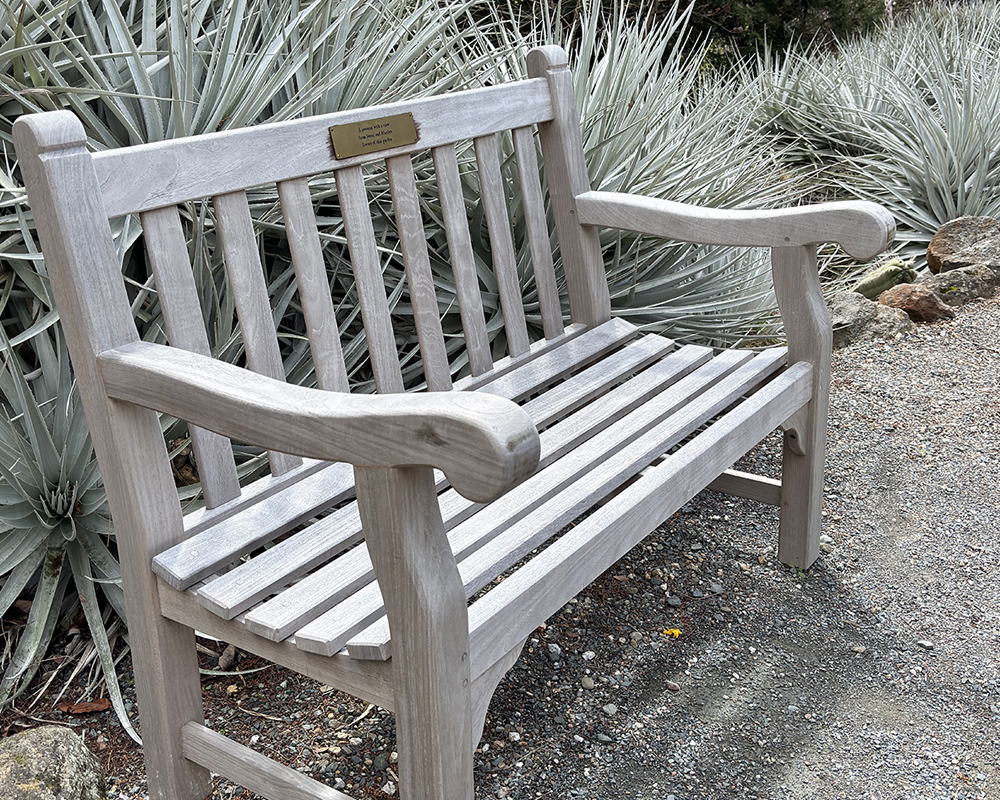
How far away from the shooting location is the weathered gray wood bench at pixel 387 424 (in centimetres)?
110

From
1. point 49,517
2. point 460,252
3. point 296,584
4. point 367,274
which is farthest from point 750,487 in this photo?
point 49,517

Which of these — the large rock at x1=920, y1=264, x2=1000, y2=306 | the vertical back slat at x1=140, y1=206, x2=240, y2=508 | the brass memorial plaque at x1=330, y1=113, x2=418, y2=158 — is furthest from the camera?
the large rock at x1=920, y1=264, x2=1000, y2=306

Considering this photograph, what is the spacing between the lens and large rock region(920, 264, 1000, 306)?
4035 millimetres

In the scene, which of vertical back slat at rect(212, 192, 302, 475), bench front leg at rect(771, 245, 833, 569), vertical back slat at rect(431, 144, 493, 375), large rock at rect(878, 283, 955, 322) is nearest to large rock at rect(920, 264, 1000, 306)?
large rock at rect(878, 283, 955, 322)

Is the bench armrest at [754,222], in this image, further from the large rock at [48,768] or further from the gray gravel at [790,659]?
the large rock at [48,768]

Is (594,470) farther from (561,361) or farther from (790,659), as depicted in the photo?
(790,659)

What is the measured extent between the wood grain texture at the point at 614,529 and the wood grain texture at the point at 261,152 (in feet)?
2.41

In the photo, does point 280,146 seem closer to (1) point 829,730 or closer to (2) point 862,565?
(1) point 829,730

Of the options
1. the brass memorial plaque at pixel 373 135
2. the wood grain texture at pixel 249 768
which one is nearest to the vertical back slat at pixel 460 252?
the brass memorial plaque at pixel 373 135

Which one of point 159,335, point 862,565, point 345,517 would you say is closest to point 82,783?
point 345,517

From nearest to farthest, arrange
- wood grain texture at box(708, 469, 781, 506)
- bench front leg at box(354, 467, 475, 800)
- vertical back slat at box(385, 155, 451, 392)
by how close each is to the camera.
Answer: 1. bench front leg at box(354, 467, 475, 800)
2. vertical back slat at box(385, 155, 451, 392)
3. wood grain texture at box(708, 469, 781, 506)

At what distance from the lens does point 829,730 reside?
1833 mm

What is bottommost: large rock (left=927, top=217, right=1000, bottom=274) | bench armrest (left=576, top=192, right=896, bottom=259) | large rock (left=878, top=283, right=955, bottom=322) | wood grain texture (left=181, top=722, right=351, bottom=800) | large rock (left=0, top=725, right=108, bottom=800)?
large rock (left=878, top=283, right=955, bottom=322)

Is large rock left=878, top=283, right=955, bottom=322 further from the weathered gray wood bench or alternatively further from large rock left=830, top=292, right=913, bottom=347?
the weathered gray wood bench
